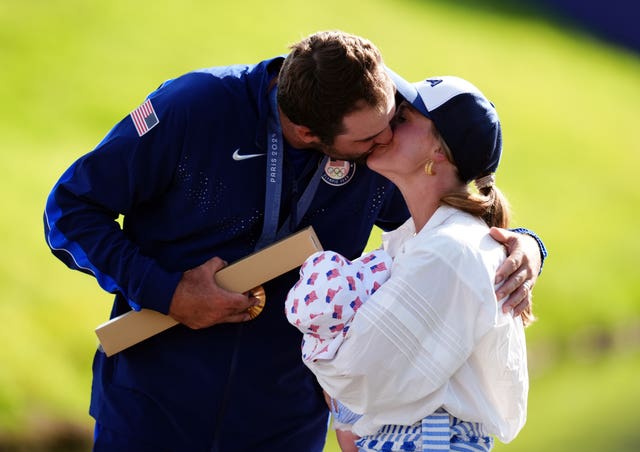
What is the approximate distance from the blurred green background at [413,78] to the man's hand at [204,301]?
2632 mm

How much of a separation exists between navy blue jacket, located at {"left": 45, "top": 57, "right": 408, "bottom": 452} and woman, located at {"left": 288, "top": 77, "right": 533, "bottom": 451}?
36 cm

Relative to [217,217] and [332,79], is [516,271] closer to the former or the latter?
[332,79]

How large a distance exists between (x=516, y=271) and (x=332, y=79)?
649 mm

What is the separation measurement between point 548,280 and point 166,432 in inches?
237

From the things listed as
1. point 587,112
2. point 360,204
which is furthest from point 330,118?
point 587,112

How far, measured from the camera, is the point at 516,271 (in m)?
2.56

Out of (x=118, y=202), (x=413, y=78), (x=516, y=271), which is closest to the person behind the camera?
(x=516, y=271)

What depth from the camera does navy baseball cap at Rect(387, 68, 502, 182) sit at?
102 inches

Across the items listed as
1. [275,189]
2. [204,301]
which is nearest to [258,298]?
[204,301]

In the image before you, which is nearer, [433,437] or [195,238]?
[433,437]

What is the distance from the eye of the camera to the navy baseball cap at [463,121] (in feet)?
8.52

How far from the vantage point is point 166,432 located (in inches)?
114

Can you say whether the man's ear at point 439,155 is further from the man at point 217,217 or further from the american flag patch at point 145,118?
the american flag patch at point 145,118

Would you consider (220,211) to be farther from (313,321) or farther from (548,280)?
(548,280)
